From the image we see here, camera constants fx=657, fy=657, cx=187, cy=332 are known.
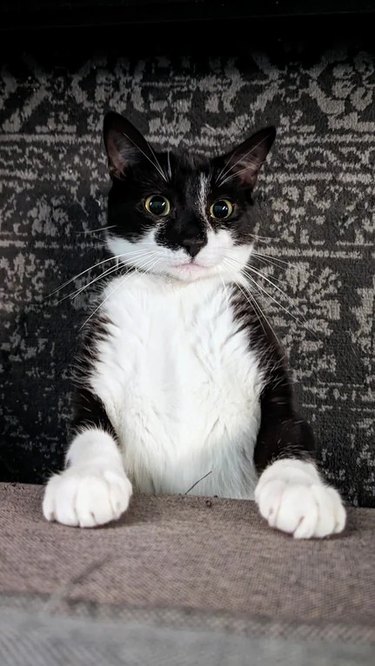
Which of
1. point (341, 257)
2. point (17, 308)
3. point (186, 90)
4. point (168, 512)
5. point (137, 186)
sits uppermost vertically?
point (186, 90)

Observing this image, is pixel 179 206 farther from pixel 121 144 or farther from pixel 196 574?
pixel 196 574

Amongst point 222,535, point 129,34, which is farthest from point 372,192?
point 222,535

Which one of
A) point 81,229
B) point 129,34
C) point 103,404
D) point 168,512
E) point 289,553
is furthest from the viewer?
point 81,229

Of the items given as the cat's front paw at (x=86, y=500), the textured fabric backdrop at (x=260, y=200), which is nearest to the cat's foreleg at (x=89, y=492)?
the cat's front paw at (x=86, y=500)

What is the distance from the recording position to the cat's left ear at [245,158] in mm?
1101

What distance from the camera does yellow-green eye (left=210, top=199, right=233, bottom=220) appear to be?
1076 mm

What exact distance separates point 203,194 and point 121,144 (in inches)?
6.8

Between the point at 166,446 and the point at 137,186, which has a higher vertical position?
the point at 137,186

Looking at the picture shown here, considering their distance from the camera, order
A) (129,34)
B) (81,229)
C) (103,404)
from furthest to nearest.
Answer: (81,229), (129,34), (103,404)

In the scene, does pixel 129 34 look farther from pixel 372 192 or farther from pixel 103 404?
pixel 103 404

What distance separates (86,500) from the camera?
0.74m

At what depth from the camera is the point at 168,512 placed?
0.81m

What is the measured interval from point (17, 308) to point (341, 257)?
26.0 inches

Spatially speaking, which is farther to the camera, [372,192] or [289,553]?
[372,192]
